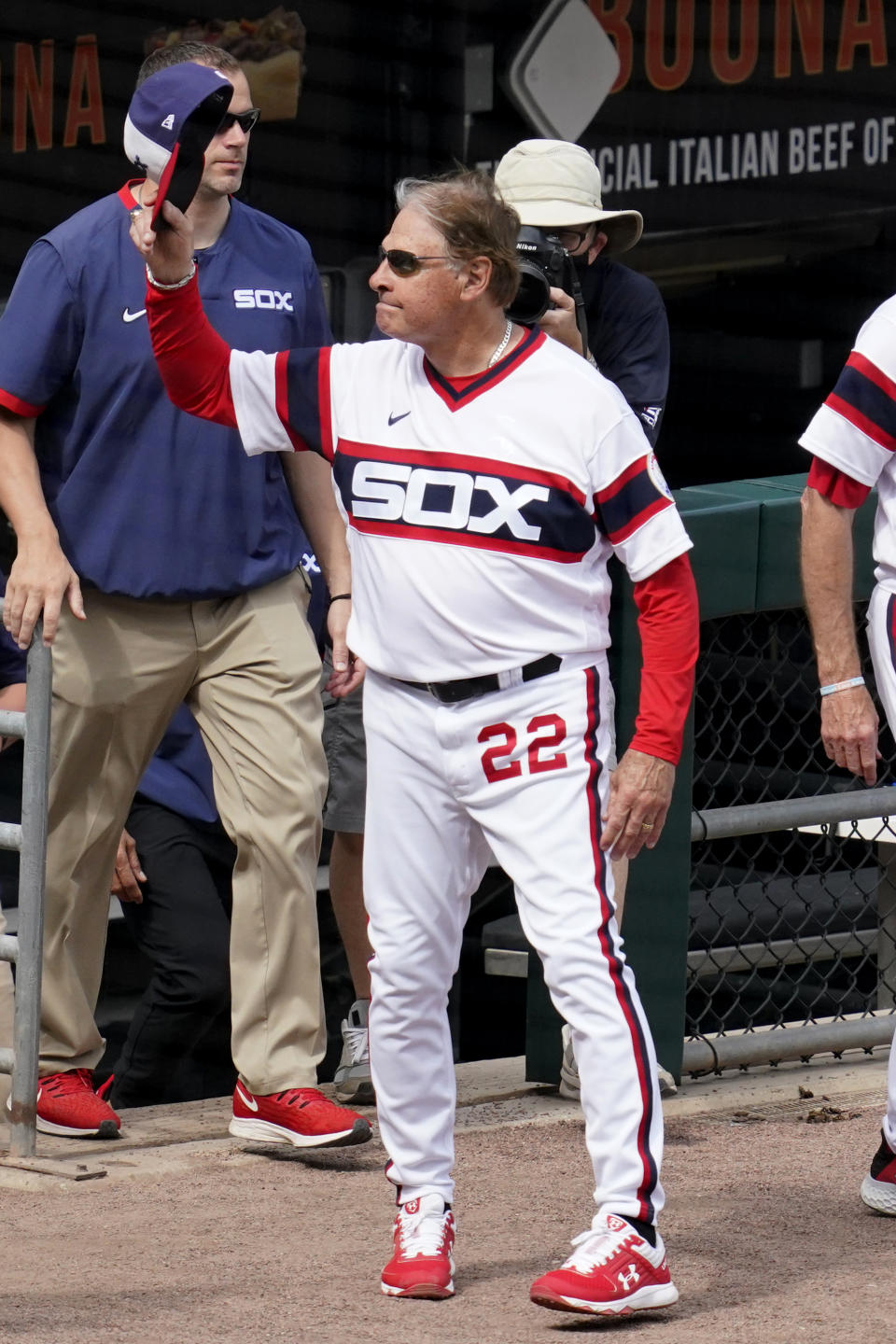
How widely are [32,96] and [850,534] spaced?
2695 mm

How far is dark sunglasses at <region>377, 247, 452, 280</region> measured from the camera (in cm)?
350

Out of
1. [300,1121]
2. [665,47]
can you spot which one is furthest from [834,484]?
[665,47]

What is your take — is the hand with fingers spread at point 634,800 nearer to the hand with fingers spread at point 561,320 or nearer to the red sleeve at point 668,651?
the red sleeve at point 668,651

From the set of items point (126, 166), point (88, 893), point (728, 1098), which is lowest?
point (728, 1098)

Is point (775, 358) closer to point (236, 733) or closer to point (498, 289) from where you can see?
point (236, 733)

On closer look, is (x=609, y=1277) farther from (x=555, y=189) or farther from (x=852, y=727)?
(x=555, y=189)

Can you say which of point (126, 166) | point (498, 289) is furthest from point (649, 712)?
point (126, 166)

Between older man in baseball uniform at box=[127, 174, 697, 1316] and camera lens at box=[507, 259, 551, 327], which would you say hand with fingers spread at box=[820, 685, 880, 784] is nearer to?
older man in baseball uniform at box=[127, 174, 697, 1316]

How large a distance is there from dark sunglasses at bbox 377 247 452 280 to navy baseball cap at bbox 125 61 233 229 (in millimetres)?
320

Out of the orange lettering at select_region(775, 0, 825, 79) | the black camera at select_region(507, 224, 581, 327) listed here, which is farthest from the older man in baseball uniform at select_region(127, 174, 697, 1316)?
the orange lettering at select_region(775, 0, 825, 79)

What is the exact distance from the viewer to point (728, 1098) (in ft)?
15.5

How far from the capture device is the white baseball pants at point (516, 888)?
3.45 metres

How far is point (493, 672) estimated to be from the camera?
3.50m

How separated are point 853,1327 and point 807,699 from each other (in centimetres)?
335
